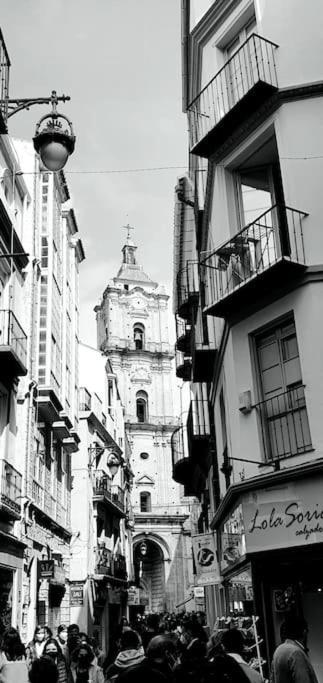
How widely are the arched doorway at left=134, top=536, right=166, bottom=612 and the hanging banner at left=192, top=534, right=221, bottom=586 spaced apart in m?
50.7

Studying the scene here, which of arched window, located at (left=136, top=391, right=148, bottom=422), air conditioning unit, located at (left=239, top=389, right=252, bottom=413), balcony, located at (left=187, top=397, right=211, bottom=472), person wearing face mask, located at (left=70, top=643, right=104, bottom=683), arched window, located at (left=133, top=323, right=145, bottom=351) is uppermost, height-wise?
arched window, located at (left=133, top=323, right=145, bottom=351)

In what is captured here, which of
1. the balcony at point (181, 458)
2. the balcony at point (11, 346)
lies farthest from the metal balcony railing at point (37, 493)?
the balcony at point (181, 458)

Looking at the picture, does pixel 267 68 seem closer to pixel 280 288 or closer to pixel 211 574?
pixel 280 288

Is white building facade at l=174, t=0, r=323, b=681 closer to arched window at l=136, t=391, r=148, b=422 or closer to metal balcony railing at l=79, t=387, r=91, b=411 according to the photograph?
metal balcony railing at l=79, t=387, r=91, b=411

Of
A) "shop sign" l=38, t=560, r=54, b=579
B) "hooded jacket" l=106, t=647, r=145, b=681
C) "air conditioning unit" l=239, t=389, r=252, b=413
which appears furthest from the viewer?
"shop sign" l=38, t=560, r=54, b=579

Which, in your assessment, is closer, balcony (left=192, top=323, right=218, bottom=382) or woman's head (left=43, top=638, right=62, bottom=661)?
woman's head (left=43, top=638, right=62, bottom=661)

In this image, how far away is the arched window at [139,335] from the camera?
239ft

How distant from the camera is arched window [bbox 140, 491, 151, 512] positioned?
67312 mm

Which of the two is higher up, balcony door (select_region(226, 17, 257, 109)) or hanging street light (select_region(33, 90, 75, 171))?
balcony door (select_region(226, 17, 257, 109))

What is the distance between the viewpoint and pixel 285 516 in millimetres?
9672

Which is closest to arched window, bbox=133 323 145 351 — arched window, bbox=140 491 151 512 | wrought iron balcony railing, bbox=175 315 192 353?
arched window, bbox=140 491 151 512

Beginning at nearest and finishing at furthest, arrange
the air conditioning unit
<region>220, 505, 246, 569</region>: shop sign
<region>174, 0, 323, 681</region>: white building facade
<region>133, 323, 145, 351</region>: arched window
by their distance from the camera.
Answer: <region>174, 0, 323, 681</region>: white building facade
<region>220, 505, 246, 569</region>: shop sign
the air conditioning unit
<region>133, 323, 145, 351</region>: arched window

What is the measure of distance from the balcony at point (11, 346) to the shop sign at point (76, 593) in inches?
626

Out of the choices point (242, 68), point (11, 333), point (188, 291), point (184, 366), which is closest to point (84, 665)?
point (242, 68)
